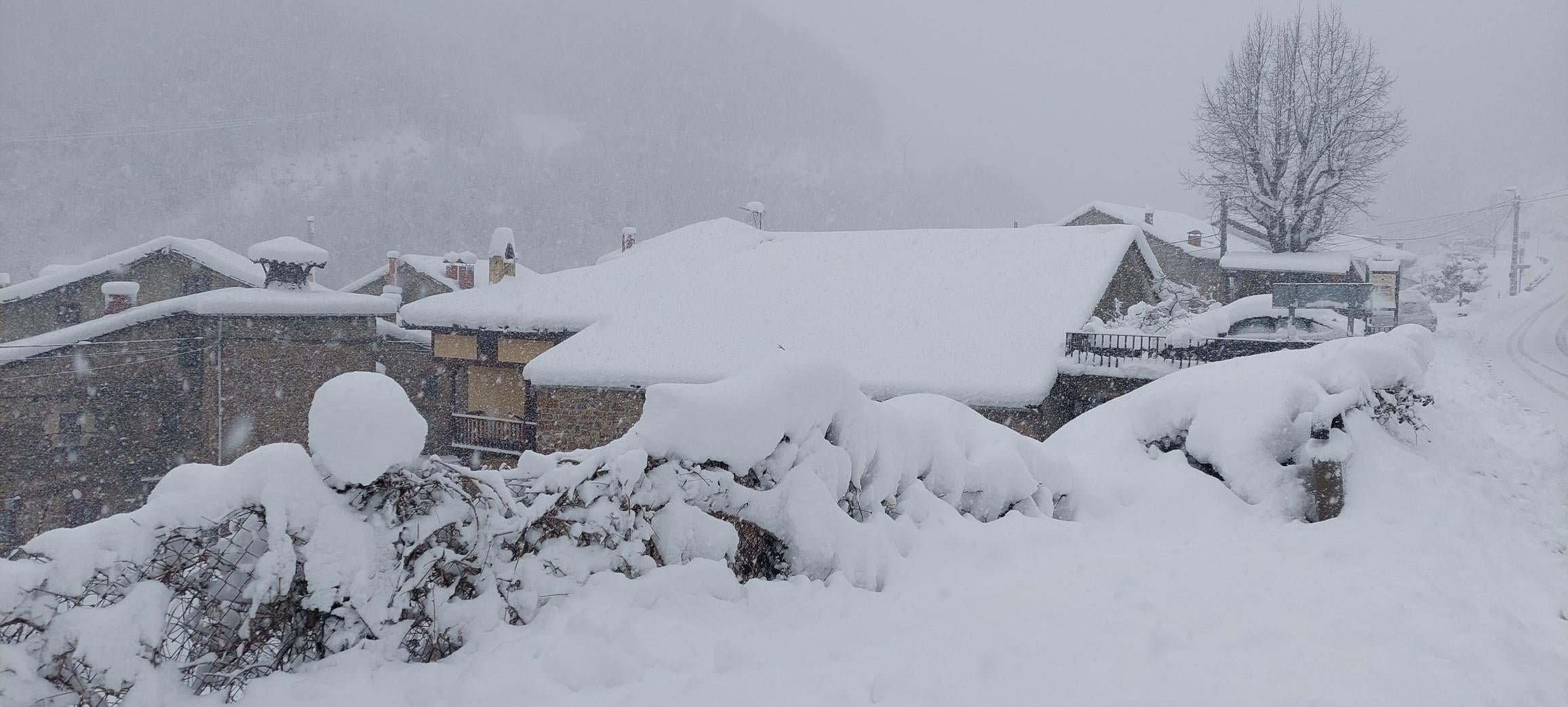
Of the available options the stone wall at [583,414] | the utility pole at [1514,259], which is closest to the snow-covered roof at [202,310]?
the stone wall at [583,414]

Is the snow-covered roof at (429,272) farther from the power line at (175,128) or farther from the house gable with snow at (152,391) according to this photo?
the power line at (175,128)

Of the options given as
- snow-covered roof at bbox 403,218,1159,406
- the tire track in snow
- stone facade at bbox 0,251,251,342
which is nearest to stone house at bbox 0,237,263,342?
stone facade at bbox 0,251,251,342

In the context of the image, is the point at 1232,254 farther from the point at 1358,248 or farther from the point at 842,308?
the point at 842,308

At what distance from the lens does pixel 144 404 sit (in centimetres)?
2061

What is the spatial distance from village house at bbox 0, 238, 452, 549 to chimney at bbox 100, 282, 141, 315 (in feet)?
3.20

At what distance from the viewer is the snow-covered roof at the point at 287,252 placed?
2078 centimetres

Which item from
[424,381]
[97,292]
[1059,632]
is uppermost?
[97,292]

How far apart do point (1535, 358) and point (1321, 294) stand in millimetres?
8027

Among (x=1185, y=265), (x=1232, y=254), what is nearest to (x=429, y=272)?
(x=1232, y=254)

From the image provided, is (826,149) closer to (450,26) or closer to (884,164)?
(884,164)

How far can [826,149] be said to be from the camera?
13388 centimetres

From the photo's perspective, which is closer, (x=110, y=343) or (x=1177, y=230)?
(x=110, y=343)

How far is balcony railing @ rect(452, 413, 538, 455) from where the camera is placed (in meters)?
20.8

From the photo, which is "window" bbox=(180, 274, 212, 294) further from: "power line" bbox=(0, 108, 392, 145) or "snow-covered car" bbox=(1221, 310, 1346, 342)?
"power line" bbox=(0, 108, 392, 145)
